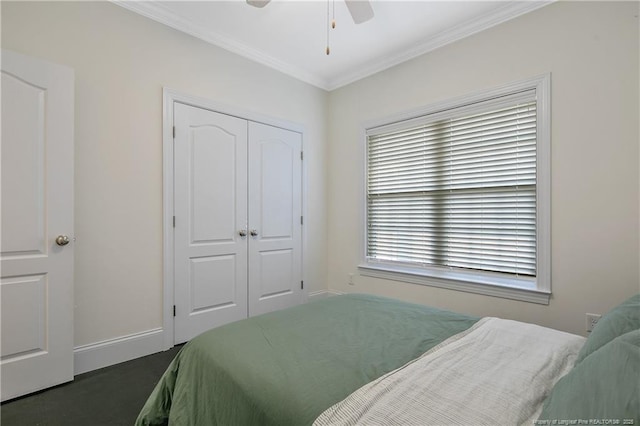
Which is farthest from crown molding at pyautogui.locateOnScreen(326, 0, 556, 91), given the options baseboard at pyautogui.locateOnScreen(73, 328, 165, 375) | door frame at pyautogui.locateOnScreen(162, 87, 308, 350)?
baseboard at pyautogui.locateOnScreen(73, 328, 165, 375)

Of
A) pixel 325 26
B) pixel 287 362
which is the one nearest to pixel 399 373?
pixel 287 362

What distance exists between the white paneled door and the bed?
58.4 inches

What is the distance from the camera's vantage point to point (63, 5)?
2.22 m

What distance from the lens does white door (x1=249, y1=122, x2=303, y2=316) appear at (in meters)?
3.32

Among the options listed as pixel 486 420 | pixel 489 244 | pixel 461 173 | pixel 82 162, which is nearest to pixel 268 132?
pixel 82 162

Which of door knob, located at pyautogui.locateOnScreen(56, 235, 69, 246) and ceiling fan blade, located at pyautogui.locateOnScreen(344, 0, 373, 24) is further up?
ceiling fan blade, located at pyautogui.locateOnScreen(344, 0, 373, 24)

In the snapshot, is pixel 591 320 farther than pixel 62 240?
Yes

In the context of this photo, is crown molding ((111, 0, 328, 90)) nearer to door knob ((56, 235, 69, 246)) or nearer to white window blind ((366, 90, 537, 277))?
white window blind ((366, 90, 537, 277))

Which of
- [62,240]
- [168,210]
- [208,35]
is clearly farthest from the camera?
[208,35]

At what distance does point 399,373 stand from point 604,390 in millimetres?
556

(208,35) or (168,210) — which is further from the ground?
(208,35)

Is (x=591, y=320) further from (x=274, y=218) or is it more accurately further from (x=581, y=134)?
(x=274, y=218)

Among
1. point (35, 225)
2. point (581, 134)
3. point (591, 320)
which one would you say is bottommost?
point (591, 320)

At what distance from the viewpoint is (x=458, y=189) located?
2.94m
